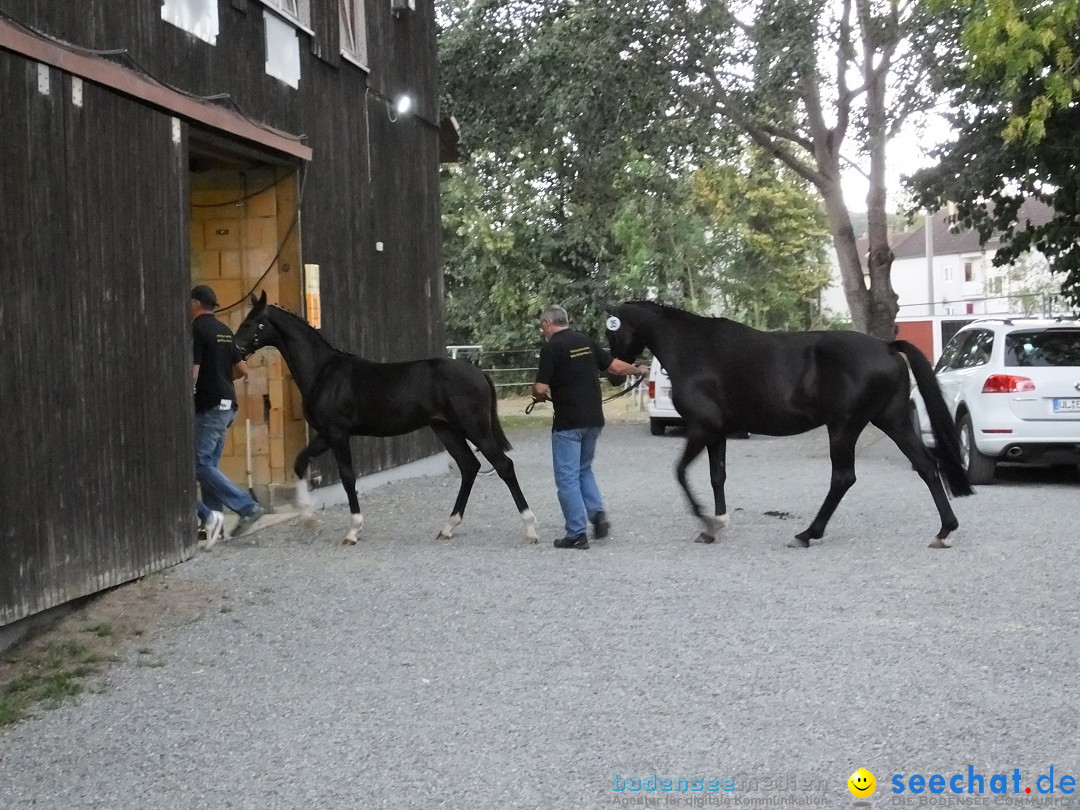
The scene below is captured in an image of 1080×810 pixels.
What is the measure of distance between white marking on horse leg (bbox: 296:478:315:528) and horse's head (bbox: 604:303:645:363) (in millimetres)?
2730

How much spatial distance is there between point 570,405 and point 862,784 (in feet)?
18.3

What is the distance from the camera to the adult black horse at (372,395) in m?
10.2

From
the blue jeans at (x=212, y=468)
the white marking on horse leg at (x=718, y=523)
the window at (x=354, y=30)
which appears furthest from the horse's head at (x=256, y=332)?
the window at (x=354, y=30)

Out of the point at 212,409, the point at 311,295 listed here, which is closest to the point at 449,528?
the point at 212,409

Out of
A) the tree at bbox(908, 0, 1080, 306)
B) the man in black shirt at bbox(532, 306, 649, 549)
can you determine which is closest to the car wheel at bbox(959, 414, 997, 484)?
the tree at bbox(908, 0, 1080, 306)

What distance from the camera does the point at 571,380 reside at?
9.72 metres

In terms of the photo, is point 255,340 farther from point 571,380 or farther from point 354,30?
point 354,30

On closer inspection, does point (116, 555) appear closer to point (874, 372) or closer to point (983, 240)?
point (874, 372)

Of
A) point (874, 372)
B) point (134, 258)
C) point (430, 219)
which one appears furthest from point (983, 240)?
point (134, 258)

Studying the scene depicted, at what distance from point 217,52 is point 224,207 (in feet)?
6.90

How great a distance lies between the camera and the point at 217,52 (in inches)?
403

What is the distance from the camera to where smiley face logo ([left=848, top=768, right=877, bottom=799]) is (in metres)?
4.28

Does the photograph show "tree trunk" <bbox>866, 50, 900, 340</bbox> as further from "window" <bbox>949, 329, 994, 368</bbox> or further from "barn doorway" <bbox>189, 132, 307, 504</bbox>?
"barn doorway" <bbox>189, 132, 307, 504</bbox>

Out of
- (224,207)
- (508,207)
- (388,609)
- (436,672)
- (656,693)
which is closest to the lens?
(656,693)
